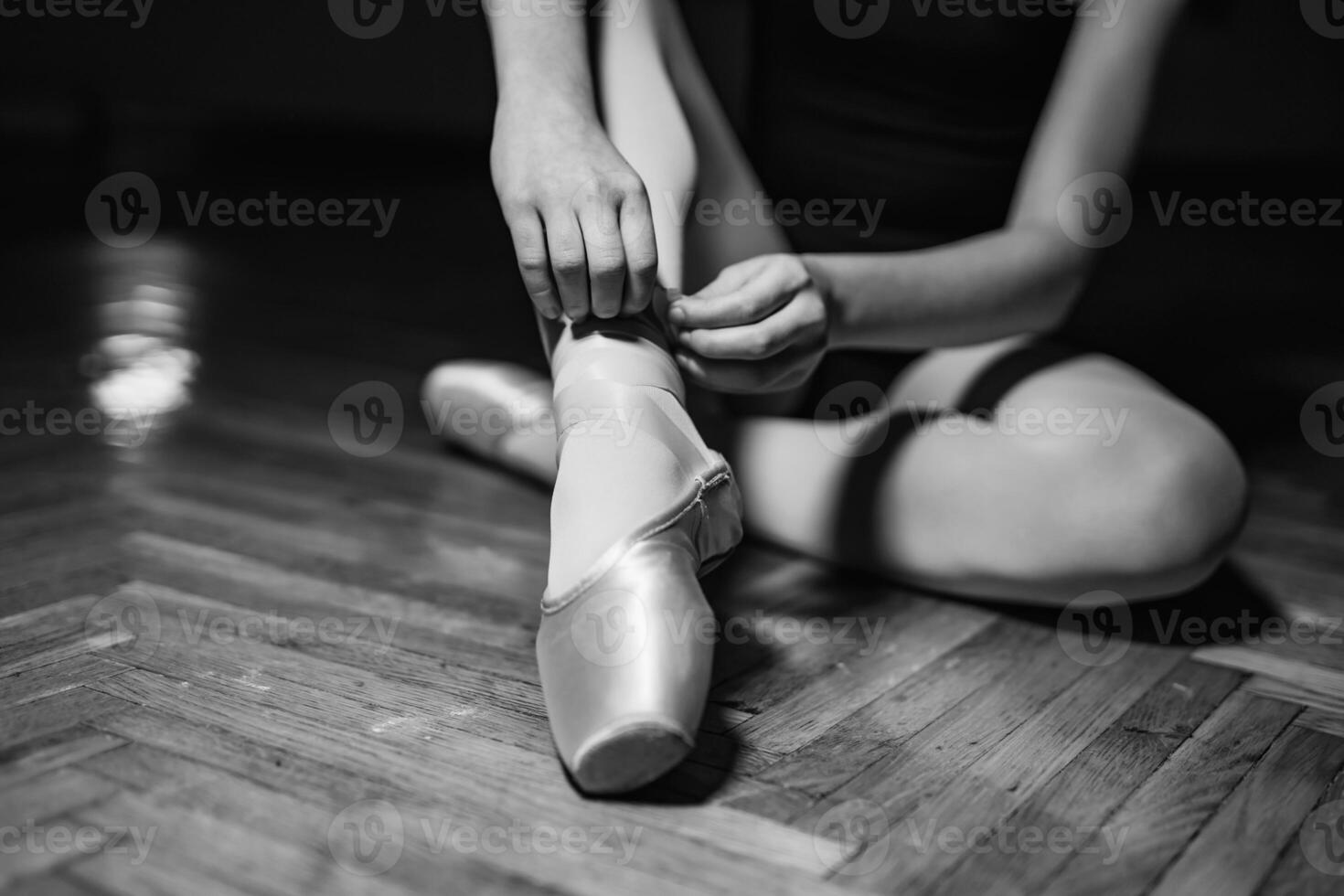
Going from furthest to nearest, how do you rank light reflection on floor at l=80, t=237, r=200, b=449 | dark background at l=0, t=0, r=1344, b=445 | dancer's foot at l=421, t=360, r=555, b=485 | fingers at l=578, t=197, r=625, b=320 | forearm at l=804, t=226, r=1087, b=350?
dark background at l=0, t=0, r=1344, b=445 → light reflection on floor at l=80, t=237, r=200, b=449 → dancer's foot at l=421, t=360, r=555, b=485 → forearm at l=804, t=226, r=1087, b=350 → fingers at l=578, t=197, r=625, b=320

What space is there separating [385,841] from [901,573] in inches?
16.2

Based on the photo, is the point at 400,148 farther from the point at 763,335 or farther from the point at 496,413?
the point at 763,335

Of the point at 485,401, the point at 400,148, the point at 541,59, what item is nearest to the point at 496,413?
the point at 485,401

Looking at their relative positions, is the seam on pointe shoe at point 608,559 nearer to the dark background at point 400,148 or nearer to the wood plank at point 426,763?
the wood plank at point 426,763

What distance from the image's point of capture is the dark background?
1789mm

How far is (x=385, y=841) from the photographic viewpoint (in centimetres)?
46

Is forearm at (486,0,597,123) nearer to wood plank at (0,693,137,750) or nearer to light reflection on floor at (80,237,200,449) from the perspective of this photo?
wood plank at (0,693,137,750)

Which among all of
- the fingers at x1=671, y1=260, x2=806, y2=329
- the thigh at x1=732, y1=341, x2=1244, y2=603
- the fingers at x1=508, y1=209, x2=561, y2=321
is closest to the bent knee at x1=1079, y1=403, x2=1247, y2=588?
the thigh at x1=732, y1=341, x2=1244, y2=603


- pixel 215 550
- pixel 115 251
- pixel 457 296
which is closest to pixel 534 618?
pixel 215 550

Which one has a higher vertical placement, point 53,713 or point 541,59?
point 541,59

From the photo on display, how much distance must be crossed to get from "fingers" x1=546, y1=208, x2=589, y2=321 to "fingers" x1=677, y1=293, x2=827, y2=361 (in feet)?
0.22

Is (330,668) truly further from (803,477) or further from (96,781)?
(803,477)

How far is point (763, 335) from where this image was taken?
2.03ft

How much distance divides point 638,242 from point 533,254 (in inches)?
2.0
